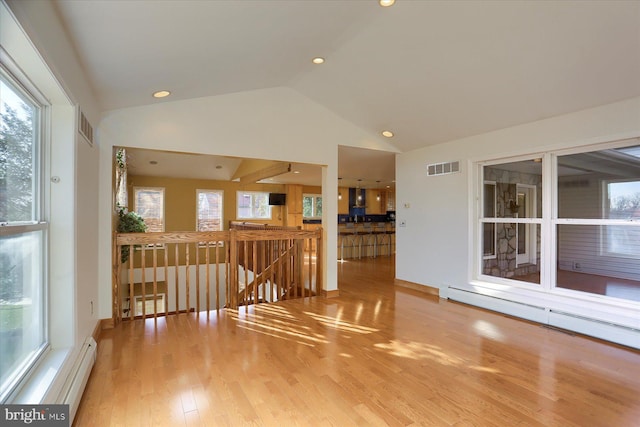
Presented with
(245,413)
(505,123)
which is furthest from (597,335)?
(245,413)

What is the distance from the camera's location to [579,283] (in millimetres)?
A: 3643

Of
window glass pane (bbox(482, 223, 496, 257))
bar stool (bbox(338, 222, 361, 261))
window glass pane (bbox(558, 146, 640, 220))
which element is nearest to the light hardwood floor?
window glass pane (bbox(482, 223, 496, 257))

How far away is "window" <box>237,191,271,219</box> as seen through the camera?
33.5 feet

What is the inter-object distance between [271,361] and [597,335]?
10.7 ft

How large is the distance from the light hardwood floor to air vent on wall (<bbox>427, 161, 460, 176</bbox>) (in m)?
2.14

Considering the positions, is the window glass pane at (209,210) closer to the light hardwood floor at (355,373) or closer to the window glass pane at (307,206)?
the window glass pane at (307,206)

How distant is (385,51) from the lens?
10.3ft

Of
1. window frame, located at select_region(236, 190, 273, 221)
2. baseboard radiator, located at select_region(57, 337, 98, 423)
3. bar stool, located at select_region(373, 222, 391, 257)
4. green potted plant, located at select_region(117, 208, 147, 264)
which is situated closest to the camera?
baseboard radiator, located at select_region(57, 337, 98, 423)

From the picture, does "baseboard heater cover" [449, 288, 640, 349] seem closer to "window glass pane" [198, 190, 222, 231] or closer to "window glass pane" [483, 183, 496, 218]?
"window glass pane" [483, 183, 496, 218]

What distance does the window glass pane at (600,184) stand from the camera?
10.4ft

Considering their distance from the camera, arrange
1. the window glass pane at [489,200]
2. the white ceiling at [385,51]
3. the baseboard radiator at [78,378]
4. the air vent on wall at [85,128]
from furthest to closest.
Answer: the window glass pane at [489,200] < the air vent on wall at [85,128] < the white ceiling at [385,51] < the baseboard radiator at [78,378]

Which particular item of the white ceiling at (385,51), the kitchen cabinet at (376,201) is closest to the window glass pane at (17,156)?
the white ceiling at (385,51)

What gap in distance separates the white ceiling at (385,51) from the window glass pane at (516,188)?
627mm

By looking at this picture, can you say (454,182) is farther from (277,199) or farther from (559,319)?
(277,199)
